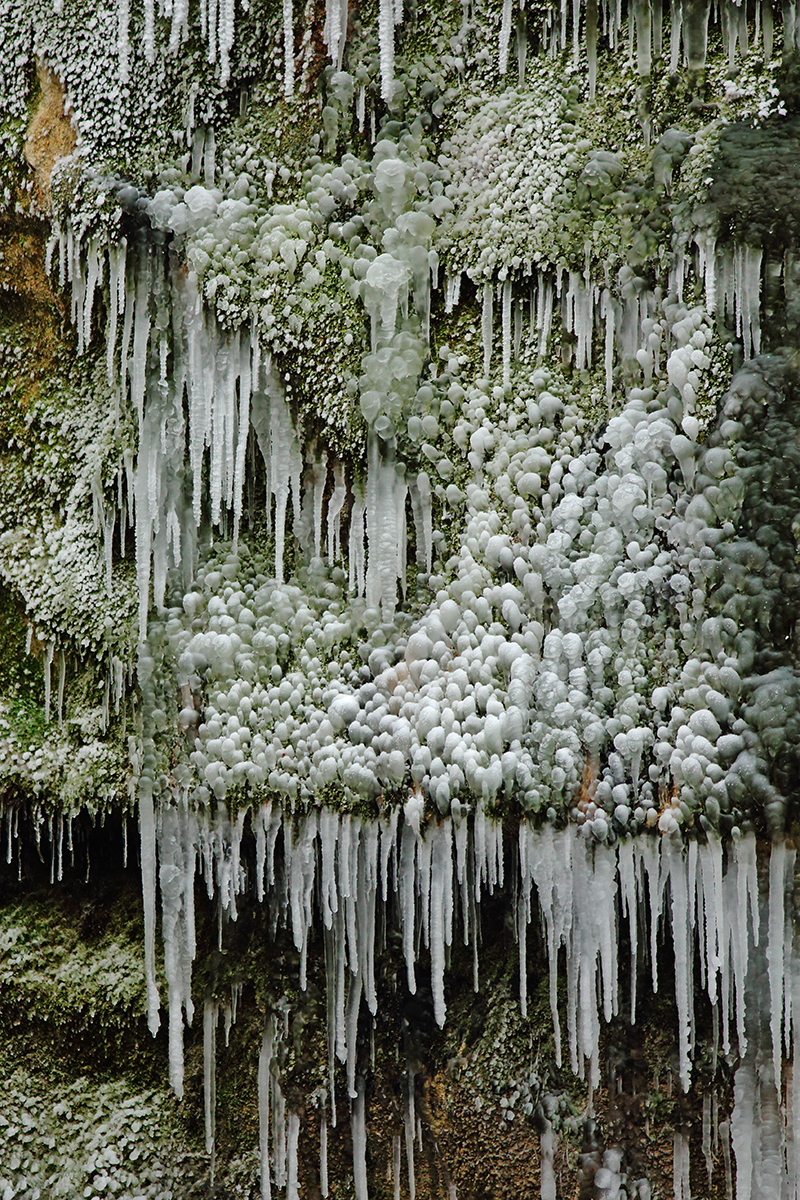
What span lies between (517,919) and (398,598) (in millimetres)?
1123

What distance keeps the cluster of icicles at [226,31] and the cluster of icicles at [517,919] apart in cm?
225

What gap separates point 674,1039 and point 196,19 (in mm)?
3605

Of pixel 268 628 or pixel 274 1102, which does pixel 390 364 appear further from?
pixel 274 1102

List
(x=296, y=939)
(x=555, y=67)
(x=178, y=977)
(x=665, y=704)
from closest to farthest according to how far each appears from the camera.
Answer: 1. (x=665, y=704)
2. (x=555, y=67)
3. (x=296, y=939)
4. (x=178, y=977)

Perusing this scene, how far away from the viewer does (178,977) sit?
10.4ft

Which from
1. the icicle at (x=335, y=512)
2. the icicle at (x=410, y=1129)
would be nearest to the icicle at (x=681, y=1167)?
the icicle at (x=410, y=1129)

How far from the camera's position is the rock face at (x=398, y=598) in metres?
2.53

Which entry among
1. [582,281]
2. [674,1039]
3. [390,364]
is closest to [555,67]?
[582,281]

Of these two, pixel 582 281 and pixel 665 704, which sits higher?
pixel 582 281

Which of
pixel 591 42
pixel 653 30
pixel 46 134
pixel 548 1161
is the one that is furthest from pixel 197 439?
pixel 548 1161

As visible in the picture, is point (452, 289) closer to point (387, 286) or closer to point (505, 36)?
point (387, 286)

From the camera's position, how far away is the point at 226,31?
2908mm

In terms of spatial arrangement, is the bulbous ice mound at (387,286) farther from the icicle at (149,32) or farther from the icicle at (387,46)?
the icicle at (149,32)

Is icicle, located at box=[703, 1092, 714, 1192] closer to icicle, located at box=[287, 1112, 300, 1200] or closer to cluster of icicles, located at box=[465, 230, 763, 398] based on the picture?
icicle, located at box=[287, 1112, 300, 1200]
